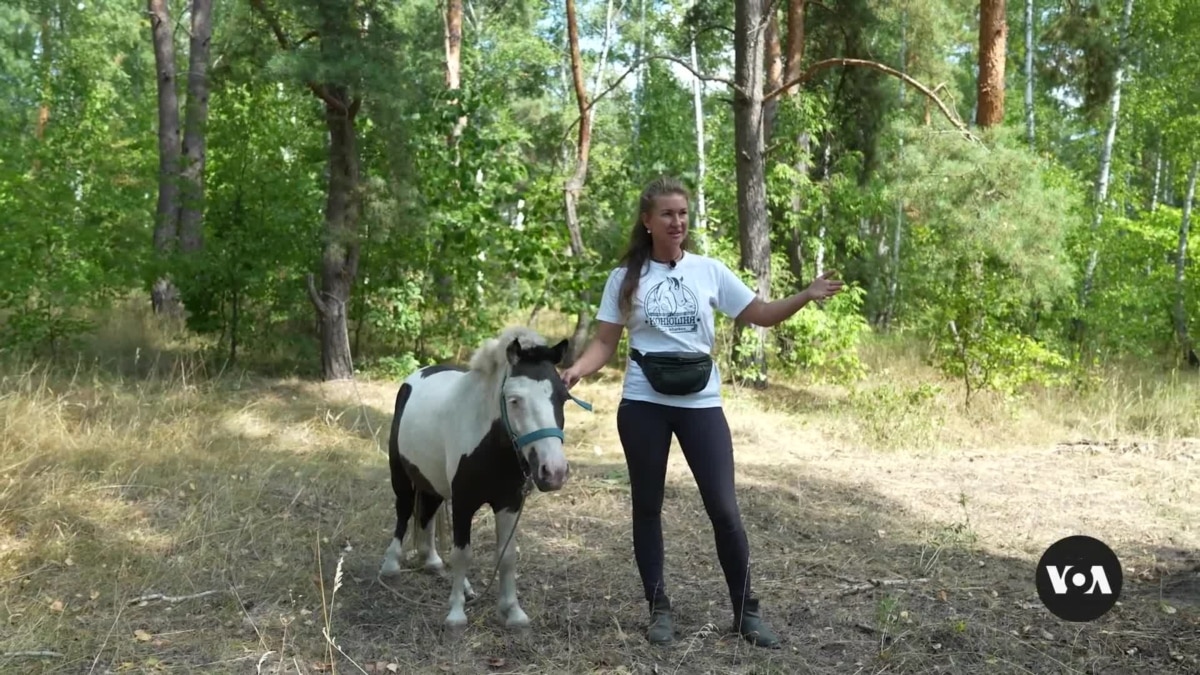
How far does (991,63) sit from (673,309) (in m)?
9.16

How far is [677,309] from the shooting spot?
3602mm

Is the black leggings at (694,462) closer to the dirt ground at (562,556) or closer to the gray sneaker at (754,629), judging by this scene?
the gray sneaker at (754,629)

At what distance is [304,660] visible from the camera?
12.0 feet

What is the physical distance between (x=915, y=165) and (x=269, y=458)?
281 inches

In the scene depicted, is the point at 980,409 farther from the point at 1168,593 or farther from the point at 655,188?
the point at 655,188

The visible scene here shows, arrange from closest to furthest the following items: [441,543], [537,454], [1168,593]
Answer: [537,454], [1168,593], [441,543]

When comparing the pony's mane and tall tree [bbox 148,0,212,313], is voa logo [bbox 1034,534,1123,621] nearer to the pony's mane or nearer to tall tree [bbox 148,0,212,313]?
the pony's mane

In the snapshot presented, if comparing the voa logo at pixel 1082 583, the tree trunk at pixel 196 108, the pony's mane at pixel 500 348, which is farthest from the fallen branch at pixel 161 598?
the tree trunk at pixel 196 108

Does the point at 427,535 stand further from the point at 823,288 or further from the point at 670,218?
the point at 823,288

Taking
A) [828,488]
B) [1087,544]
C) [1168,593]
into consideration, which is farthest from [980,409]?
[1087,544]

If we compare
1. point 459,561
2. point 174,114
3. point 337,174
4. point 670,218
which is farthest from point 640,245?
point 174,114

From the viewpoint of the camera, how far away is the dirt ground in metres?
3.72

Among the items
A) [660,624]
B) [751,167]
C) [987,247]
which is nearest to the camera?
[660,624]

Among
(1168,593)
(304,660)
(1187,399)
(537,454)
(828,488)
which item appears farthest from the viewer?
(1187,399)
